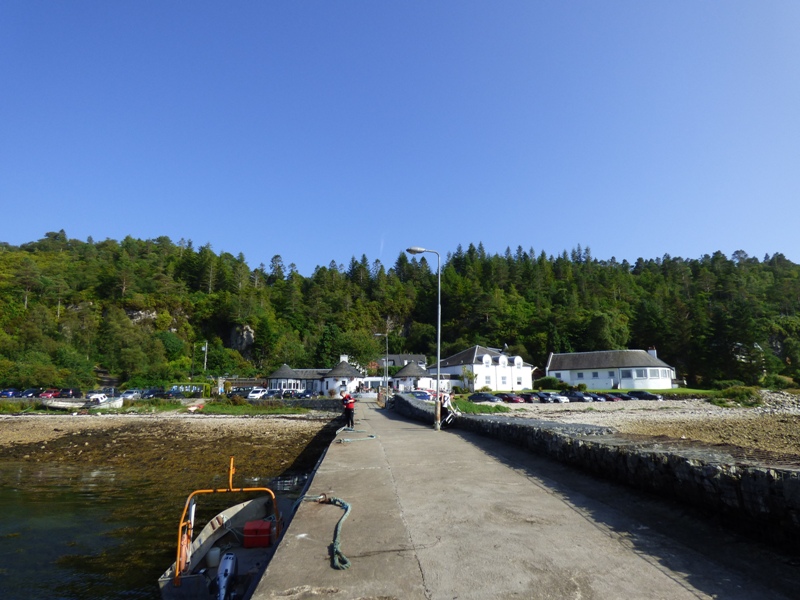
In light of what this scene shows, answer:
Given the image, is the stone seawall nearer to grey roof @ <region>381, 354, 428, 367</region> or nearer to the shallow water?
the shallow water

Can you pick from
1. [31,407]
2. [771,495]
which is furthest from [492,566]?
[31,407]

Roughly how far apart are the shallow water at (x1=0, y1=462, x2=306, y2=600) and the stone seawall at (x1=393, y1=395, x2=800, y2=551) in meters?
8.67

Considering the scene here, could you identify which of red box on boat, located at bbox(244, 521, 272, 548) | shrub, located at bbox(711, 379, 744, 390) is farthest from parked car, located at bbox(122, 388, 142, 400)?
shrub, located at bbox(711, 379, 744, 390)

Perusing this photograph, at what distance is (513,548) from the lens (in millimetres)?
5250

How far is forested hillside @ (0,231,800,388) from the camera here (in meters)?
78.2

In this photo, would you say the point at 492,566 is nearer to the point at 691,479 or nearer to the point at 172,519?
the point at 691,479

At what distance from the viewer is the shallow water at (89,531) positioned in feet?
31.3

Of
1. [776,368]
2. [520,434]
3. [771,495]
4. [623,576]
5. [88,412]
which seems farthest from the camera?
[776,368]

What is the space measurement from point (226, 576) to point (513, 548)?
179 inches

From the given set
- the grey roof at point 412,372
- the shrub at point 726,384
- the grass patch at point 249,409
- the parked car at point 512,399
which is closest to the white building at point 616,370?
the shrub at point 726,384

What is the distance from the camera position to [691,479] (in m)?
6.30

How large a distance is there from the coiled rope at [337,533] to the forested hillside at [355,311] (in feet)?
240

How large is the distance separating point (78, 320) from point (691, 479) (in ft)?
373

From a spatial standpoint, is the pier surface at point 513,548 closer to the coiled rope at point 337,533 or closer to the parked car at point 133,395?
the coiled rope at point 337,533
